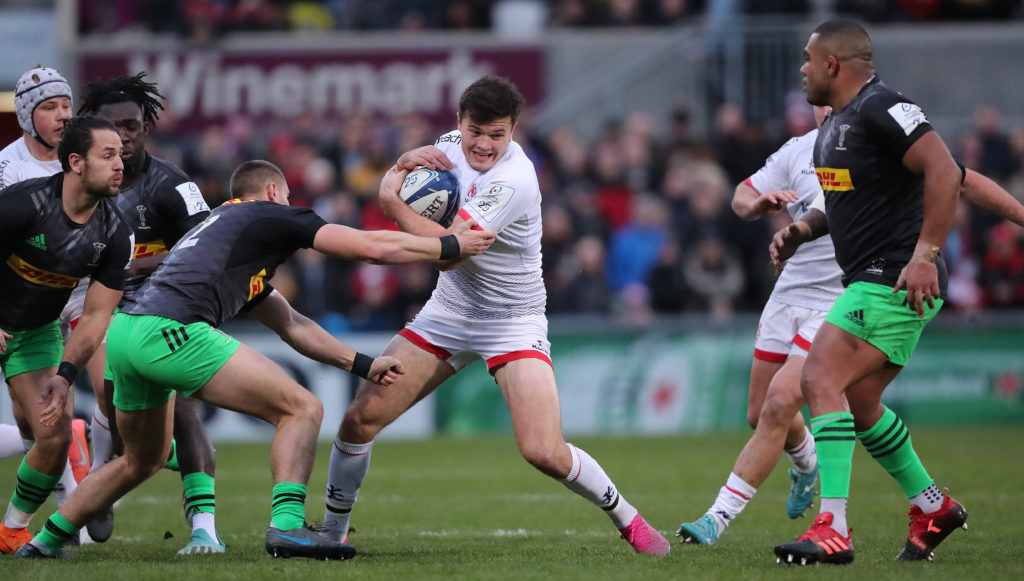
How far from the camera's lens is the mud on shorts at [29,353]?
7.68 meters

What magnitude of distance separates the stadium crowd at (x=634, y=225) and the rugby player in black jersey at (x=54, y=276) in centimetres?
871

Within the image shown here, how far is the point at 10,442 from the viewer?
28.3 ft

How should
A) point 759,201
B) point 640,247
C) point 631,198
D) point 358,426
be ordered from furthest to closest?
point 631,198, point 640,247, point 759,201, point 358,426

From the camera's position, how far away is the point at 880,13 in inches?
787

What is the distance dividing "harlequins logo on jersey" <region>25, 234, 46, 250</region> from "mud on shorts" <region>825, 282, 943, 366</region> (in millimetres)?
4341

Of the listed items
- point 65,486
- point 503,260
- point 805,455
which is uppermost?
point 503,260

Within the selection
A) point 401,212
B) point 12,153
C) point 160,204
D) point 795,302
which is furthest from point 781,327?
point 12,153

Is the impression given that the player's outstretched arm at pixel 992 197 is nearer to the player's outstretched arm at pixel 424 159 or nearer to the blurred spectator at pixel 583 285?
the player's outstretched arm at pixel 424 159

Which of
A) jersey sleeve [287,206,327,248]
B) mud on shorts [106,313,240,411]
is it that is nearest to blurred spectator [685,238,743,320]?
jersey sleeve [287,206,327,248]

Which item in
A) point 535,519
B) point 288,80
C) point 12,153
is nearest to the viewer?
point 12,153

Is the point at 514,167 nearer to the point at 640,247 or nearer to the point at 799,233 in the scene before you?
the point at 799,233

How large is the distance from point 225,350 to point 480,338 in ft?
4.91

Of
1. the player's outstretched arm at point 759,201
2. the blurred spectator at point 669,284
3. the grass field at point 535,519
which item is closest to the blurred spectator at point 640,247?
the blurred spectator at point 669,284

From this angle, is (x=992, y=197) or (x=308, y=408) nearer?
(x=308, y=408)
